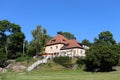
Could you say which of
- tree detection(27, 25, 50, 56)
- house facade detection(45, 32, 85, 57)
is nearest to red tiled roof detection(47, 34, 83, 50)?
house facade detection(45, 32, 85, 57)

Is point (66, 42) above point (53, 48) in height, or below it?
above

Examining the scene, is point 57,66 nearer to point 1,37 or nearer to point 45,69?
point 45,69

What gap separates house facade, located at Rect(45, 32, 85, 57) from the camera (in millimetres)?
87356

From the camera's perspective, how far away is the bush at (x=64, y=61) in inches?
2813

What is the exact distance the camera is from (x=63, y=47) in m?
90.9

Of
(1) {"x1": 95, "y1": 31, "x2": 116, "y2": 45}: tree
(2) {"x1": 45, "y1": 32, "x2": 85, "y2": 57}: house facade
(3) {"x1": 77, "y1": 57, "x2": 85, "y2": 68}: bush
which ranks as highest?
(1) {"x1": 95, "y1": 31, "x2": 116, "y2": 45}: tree

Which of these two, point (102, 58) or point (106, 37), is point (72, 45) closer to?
point (102, 58)

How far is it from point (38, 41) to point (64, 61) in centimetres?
1664

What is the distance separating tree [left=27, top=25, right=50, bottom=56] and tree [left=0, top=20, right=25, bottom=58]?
4.16 metres

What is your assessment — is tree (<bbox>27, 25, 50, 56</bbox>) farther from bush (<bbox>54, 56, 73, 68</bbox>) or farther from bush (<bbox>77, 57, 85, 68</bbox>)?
bush (<bbox>77, 57, 85, 68</bbox>)

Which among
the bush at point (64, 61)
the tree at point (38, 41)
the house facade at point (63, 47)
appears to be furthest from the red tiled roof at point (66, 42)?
the bush at point (64, 61)

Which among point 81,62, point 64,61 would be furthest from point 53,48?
point 81,62

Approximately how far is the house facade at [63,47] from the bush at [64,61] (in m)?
12.3

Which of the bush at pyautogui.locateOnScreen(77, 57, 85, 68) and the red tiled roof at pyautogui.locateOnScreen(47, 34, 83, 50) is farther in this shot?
the red tiled roof at pyautogui.locateOnScreen(47, 34, 83, 50)
